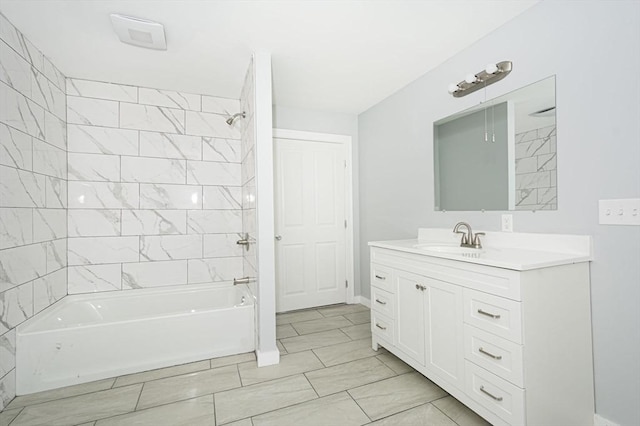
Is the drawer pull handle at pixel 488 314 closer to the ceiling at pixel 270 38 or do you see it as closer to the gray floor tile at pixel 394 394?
the gray floor tile at pixel 394 394

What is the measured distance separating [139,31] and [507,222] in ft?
8.88

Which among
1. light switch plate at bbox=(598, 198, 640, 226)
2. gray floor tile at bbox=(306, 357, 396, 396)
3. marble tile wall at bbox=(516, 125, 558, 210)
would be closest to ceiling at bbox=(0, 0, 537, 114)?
marble tile wall at bbox=(516, 125, 558, 210)

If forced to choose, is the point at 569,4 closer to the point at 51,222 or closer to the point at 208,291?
the point at 208,291

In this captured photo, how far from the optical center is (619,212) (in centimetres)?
141

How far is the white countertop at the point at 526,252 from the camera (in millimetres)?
1377

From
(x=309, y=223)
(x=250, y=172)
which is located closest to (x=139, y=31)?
(x=250, y=172)

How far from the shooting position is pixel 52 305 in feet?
7.83

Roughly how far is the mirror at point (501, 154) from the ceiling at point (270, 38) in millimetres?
537

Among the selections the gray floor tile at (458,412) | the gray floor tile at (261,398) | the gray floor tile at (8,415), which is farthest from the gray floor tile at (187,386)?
the gray floor tile at (458,412)

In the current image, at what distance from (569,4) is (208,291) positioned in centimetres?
339

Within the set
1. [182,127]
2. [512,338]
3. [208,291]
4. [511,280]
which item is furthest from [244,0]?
[208,291]

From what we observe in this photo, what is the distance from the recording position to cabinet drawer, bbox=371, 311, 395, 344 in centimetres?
219

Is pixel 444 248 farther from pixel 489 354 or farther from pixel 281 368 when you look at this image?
pixel 281 368

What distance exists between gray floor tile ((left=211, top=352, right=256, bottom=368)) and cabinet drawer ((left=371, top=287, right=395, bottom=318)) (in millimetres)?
1043
